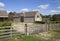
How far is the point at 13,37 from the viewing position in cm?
1476

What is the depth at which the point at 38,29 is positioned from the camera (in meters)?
20.4

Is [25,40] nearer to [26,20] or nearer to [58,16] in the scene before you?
[26,20]

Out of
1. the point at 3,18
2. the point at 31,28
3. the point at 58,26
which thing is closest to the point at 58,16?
the point at 3,18

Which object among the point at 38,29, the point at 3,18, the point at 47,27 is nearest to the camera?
the point at 38,29

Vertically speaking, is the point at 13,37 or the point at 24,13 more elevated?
the point at 24,13

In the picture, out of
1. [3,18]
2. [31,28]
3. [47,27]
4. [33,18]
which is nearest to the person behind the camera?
[31,28]

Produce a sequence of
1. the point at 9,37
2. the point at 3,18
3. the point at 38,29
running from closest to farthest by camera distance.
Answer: the point at 9,37, the point at 38,29, the point at 3,18

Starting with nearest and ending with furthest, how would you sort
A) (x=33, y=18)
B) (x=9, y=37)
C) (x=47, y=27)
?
1. (x=9, y=37)
2. (x=47, y=27)
3. (x=33, y=18)

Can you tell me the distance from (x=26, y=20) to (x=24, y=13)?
3.77 meters

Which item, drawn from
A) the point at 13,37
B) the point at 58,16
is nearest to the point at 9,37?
the point at 13,37

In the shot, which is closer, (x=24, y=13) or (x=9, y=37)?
(x=9, y=37)

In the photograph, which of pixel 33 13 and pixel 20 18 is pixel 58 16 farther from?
pixel 20 18

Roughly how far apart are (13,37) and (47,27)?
9.18 meters

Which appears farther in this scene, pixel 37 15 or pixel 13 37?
pixel 37 15
